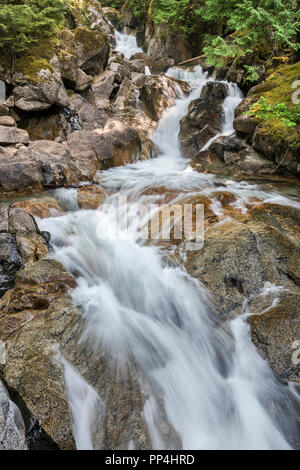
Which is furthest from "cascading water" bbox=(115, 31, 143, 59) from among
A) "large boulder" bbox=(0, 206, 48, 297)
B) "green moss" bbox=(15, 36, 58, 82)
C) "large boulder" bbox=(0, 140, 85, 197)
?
"large boulder" bbox=(0, 206, 48, 297)

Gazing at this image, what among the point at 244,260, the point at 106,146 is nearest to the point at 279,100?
the point at 106,146

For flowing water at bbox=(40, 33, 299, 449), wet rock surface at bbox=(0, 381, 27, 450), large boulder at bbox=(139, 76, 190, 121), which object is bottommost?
flowing water at bbox=(40, 33, 299, 449)

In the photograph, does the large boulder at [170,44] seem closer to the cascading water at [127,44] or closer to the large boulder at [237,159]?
the cascading water at [127,44]

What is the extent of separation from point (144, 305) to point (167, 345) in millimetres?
868

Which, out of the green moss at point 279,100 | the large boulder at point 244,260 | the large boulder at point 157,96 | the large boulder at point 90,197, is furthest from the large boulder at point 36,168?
the large boulder at point 157,96

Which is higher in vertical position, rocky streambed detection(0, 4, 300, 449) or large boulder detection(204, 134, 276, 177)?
large boulder detection(204, 134, 276, 177)

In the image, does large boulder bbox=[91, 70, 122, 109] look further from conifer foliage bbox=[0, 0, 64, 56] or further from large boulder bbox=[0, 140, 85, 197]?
large boulder bbox=[0, 140, 85, 197]

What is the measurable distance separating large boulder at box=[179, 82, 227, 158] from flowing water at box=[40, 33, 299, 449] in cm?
569

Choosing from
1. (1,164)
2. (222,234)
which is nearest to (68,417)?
(222,234)

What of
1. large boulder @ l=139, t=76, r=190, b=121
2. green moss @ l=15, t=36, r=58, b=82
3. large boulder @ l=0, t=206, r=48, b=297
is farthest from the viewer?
large boulder @ l=139, t=76, r=190, b=121

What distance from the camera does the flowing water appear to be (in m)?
2.84

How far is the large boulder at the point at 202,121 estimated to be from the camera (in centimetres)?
1098

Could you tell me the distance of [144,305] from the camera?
4402 mm

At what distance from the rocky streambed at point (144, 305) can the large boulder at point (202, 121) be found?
8.19 feet
